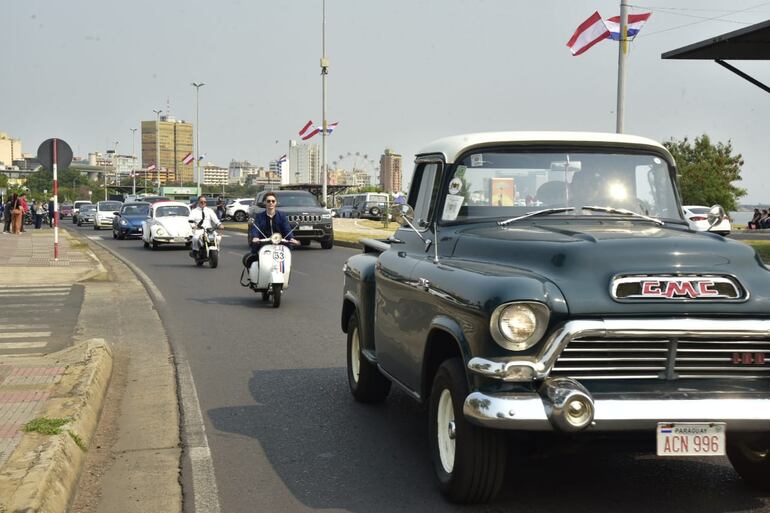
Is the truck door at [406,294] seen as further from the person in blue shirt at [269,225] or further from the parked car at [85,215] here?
the parked car at [85,215]

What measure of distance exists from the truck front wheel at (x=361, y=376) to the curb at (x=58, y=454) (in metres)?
1.97

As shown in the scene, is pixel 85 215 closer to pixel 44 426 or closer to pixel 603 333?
pixel 44 426

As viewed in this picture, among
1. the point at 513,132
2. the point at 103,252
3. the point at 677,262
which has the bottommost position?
the point at 103,252

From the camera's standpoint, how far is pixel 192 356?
33.4 ft

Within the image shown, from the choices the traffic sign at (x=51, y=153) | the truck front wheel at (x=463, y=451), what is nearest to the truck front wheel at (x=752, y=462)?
the truck front wheel at (x=463, y=451)

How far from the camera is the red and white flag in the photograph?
85.4ft

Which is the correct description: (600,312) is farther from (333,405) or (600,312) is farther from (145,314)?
(145,314)

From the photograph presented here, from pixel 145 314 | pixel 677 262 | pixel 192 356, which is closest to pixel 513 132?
pixel 677 262

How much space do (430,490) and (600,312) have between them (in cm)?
156

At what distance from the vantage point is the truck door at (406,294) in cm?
576

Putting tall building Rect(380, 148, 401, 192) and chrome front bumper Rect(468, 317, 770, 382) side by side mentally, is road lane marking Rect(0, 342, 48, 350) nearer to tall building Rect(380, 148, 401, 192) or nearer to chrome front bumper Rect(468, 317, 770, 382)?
tall building Rect(380, 148, 401, 192)

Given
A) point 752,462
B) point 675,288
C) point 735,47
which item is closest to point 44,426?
point 675,288

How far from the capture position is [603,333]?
4.46 m

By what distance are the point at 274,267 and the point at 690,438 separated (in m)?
10.9
